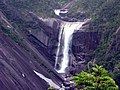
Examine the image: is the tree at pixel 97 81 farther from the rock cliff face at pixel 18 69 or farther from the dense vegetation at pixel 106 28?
the dense vegetation at pixel 106 28

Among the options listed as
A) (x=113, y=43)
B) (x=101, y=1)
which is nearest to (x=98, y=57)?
(x=113, y=43)

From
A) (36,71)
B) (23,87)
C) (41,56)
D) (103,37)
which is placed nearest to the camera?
(23,87)

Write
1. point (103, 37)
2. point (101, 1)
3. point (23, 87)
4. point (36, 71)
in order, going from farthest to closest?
point (101, 1)
point (103, 37)
point (36, 71)
point (23, 87)

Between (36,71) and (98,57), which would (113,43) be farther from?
(36,71)

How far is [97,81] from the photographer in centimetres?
2039

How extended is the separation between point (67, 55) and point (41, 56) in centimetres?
668

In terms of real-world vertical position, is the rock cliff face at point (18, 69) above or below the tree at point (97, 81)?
below

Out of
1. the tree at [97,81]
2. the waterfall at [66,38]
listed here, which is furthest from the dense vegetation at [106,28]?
the tree at [97,81]

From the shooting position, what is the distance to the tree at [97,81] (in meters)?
20.1

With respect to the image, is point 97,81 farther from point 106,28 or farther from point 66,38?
point 66,38

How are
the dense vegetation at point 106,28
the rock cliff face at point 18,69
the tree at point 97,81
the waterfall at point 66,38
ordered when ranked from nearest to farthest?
the tree at point 97,81
the rock cliff face at point 18,69
the dense vegetation at point 106,28
the waterfall at point 66,38

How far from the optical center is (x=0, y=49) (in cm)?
4147

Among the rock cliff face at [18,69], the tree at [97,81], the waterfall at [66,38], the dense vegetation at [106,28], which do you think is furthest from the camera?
the waterfall at [66,38]

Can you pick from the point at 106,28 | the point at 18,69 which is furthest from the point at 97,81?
the point at 106,28
